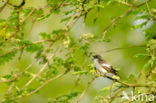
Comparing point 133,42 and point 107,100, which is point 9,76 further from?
point 133,42

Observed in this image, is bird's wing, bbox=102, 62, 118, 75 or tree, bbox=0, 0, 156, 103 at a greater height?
tree, bbox=0, 0, 156, 103

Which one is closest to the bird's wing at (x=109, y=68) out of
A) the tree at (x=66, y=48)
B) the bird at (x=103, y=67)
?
the bird at (x=103, y=67)

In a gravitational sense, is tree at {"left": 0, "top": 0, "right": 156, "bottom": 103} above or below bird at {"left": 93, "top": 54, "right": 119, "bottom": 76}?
above

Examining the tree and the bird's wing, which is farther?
the bird's wing

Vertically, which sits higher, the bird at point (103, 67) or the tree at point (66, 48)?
the tree at point (66, 48)

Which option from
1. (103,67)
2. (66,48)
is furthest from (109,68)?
(66,48)

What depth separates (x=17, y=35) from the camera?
7.55 meters

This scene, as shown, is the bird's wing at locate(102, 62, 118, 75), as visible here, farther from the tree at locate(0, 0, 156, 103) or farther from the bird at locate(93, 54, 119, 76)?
the tree at locate(0, 0, 156, 103)

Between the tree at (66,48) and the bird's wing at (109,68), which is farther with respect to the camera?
the bird's wing at (109,68)

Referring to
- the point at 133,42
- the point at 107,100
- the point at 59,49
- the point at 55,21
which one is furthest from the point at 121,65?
the point at 107,100

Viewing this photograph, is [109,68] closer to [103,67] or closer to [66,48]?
[103,67]

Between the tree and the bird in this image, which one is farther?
the bird

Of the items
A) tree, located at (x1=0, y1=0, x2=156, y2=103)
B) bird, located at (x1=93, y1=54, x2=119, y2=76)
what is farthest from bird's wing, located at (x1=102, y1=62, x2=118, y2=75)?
tree, located at (x1=0, y1=0, x2=156, y2=103)

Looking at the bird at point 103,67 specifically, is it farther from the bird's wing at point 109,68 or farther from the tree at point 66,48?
the tree at point 66,48
